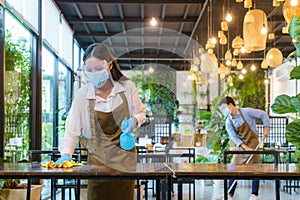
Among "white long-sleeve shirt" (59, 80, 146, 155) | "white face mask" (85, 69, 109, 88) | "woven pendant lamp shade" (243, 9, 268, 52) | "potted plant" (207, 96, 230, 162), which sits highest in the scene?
"woven pendant lamp shade" (243, 9, 268, 52)

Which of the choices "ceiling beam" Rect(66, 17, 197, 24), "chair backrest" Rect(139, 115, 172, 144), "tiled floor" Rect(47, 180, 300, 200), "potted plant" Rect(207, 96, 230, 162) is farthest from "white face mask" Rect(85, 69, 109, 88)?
"ceiling beam" Rect(66, 17, 197, 24)

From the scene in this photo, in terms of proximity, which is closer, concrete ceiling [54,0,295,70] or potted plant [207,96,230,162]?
potted plant [207,96,230,162]

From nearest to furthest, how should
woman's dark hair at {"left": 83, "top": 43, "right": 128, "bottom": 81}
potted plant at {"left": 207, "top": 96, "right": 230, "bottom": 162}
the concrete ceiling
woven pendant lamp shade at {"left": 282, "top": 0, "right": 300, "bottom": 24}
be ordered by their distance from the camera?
woman's dark hair at {"left": 83, "top": 43, "right": 128, "bottom": 81} < woven pendant lamp shade at {"left": 282, "top": 0, "right": 300, "bottom": 24} < potted plant at {"left": 207, "top": 96, "right": 230, "bottom": 162} < the concrete ceiling

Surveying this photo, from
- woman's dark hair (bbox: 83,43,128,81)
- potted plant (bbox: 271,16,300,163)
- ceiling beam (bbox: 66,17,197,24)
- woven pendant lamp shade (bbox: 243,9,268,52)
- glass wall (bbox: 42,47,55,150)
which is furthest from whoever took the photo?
ceiling beam (bbox: 66,17,197,24)

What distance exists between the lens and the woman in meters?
2.32

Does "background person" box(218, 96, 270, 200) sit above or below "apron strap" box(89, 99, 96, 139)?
below

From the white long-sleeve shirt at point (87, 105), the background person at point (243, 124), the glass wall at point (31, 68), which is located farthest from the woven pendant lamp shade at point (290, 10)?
the white long-sleeve shirt at point (87, 105)

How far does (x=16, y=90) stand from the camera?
5.66 m

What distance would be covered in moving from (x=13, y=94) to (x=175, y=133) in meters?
3.70

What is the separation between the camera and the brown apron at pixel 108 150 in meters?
2.34

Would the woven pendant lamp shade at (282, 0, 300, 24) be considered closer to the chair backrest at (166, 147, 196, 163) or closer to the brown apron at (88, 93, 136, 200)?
the chair backrest at (166, 147, 196, 163)

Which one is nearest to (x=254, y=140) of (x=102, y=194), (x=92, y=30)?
(x=102, y=194)

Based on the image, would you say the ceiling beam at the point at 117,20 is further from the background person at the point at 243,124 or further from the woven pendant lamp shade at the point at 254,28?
the woven pendant lamp shade at the point at 254,28

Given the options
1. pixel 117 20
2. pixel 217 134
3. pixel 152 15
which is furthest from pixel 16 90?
pixel 152 15
